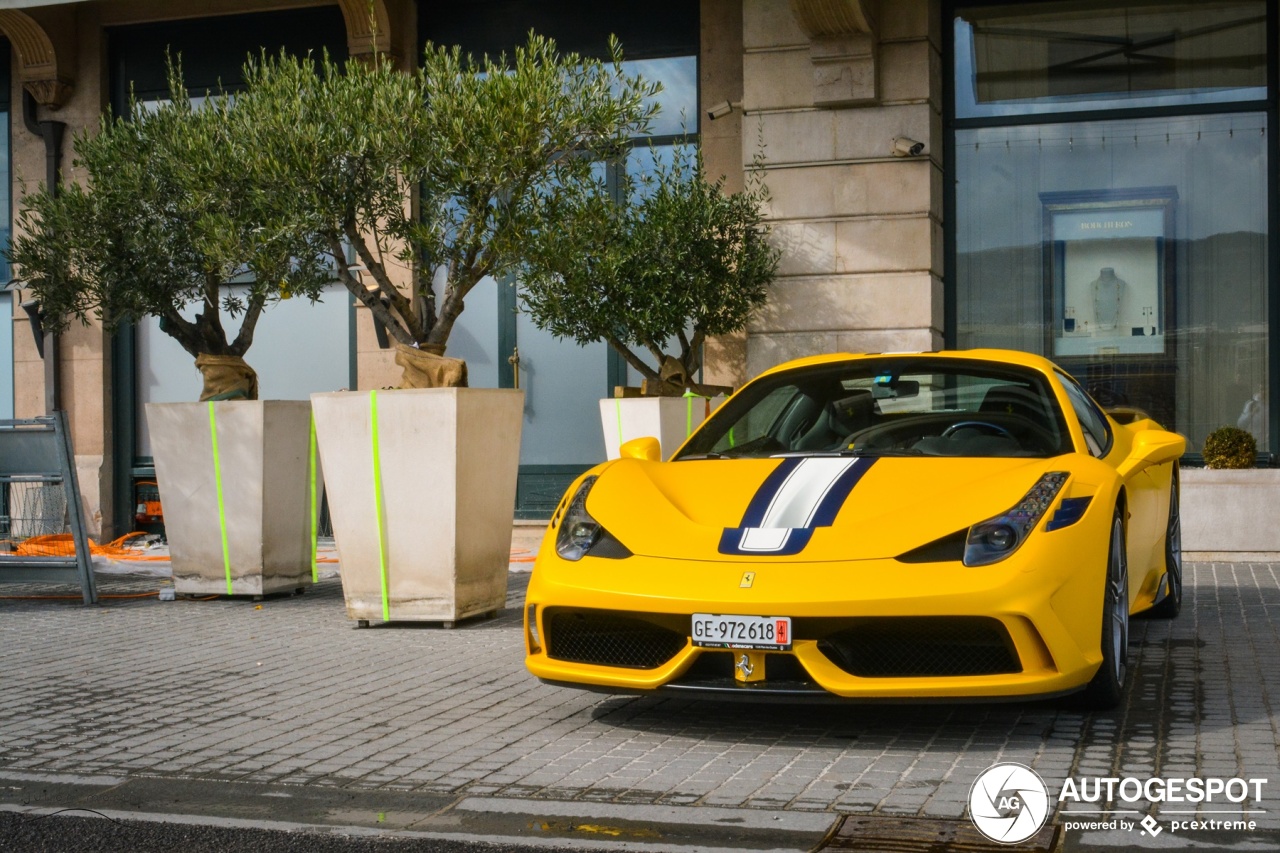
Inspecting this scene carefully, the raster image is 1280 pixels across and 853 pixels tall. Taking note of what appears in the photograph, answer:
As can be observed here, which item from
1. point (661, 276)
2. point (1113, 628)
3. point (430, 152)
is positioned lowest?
point (1113, 628)

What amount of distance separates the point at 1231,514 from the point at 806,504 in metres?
7.40

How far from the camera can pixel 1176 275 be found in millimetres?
12922

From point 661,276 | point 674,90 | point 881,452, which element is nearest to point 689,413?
point 661,276

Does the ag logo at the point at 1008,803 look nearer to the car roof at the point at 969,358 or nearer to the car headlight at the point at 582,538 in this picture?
the car headlight at the point at 582,538

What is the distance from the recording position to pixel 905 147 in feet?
41.3

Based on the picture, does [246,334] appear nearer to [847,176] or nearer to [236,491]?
[236,491]

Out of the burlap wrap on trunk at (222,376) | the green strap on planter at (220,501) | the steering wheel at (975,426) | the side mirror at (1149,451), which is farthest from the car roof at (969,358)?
the burlap wrap on trunk at (222,376)

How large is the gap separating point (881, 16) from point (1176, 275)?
11.1 feet

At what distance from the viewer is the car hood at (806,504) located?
197 inches

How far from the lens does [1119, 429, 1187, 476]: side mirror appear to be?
20.7 feet

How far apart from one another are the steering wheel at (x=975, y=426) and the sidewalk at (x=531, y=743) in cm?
111

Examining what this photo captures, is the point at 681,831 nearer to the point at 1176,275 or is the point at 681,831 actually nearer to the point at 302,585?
the point at 302,585

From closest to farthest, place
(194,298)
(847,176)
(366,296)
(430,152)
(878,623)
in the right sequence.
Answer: (878,623), (430,152), (366,296), (194,298), (847,176)

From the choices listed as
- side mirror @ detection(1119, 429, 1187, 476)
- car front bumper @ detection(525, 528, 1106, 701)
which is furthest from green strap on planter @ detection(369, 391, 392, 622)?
side mirror @ detection(1119, 429, 1187, 476)
